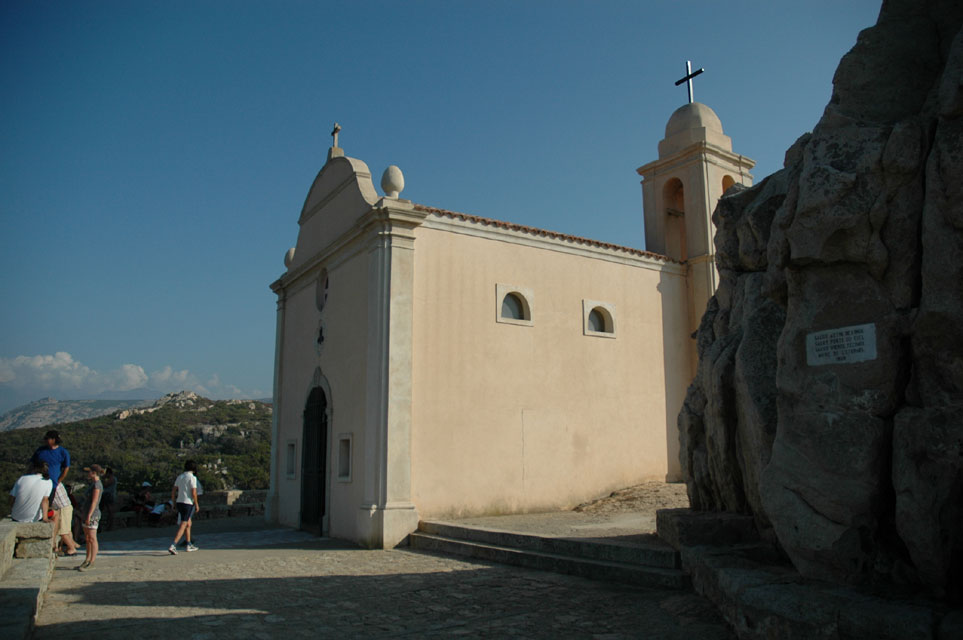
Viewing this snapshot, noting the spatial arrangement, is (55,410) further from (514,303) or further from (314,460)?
(514,303)

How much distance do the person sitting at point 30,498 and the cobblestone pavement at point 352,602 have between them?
34.3 inches

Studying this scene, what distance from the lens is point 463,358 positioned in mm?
12867

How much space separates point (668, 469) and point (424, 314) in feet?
23.2

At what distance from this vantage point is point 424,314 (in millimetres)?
12617

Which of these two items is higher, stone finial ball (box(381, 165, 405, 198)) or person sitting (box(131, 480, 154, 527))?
stone finial ball (box(381, 165, 405, 198))

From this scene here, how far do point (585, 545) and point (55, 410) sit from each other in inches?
4326

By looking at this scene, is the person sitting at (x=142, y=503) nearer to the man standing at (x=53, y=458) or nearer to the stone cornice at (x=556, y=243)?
the man standing at (x=53, y=458)

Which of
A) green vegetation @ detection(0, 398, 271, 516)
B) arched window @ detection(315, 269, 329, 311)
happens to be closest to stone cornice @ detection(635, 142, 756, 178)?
arched window @ detection(315, 269, 329, 311)

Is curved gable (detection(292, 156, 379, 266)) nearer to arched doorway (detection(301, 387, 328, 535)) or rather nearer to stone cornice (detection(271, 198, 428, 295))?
stone cornice (detection(271, 198, 428, 295))

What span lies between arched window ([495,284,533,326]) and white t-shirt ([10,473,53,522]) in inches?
315

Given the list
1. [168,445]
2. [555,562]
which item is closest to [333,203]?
[555,562]

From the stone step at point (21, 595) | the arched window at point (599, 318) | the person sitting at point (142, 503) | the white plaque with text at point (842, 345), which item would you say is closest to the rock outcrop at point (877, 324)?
the white plaque with text at point (842, 345)

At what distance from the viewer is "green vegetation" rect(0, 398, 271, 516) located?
2938cm

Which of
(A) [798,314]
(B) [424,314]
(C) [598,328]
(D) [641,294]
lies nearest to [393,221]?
(B) [424,314]
